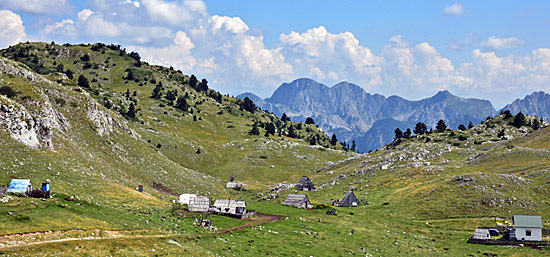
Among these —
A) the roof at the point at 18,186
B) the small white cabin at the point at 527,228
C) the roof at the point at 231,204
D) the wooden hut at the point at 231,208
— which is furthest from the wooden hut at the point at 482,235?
the roof at the point at 18,186

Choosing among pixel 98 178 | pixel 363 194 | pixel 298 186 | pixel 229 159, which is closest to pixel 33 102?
pixel 98 178

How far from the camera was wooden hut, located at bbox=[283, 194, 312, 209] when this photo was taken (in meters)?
99.8

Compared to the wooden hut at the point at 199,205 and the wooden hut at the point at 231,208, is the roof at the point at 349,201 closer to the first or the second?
the wooden hut at the point at 231,208

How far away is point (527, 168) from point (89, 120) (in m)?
121

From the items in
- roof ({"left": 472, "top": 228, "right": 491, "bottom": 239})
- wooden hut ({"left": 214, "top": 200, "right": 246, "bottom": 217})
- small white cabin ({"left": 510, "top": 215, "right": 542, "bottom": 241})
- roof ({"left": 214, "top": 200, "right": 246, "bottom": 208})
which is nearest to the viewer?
small white cabin ({"left": 510, "top": 215, "right": 542, "bottom": 241})

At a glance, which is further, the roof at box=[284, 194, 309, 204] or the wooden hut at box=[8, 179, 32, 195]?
the roof at box=[284, 194, 309, 204]

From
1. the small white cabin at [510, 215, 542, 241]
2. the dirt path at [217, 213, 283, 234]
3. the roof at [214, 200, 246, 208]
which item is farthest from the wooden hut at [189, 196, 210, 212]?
the small white cabin at [510, 215, 542, 241]

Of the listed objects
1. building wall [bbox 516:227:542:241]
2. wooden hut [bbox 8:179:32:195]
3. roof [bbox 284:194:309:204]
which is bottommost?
building wall [bbox 516:227:542:241]

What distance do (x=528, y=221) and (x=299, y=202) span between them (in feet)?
163

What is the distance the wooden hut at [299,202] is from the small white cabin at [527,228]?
45.7 m

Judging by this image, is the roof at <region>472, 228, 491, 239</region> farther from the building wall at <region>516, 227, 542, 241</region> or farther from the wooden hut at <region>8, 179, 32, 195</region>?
the wooden hut at <region>8, 179, 32, 195</region>

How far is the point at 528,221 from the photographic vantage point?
67938 mm

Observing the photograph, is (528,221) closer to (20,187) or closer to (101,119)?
(20,187)

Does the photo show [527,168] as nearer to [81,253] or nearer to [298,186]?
[298,186]
